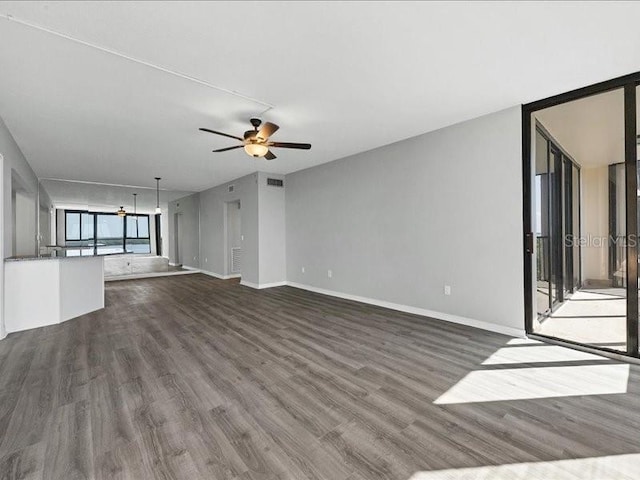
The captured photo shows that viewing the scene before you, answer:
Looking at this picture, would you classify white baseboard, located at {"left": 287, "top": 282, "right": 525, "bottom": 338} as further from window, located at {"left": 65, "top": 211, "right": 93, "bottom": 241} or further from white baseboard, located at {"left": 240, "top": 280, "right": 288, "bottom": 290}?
window, located at {"left": 65, "top": 211, "right": 93, "bottom": 241}

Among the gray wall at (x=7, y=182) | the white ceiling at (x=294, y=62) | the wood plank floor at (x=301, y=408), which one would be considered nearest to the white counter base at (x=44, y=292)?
the gray wall at (x=7, y=182)

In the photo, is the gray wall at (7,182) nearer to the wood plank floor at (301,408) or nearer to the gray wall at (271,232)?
the wood plank floor at (301,408)

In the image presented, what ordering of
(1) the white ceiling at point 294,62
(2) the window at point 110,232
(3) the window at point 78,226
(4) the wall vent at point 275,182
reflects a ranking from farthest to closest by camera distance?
(2) the window at point 110,232 < (3) the window at point 78,226 < (4) the wall vent at point 275,182 < (1) the white ceiling at point 294,62

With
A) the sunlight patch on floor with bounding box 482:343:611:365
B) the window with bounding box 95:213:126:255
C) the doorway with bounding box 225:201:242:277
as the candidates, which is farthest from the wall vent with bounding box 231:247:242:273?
the sunlight patch on floor with bounding box 482:343:611:365

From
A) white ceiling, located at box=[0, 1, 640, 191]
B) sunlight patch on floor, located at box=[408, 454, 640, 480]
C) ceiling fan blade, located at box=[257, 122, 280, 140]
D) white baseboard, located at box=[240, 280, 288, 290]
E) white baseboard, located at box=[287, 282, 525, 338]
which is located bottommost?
sunlight patch on floor, located at box=[408, 454, 640, 480]

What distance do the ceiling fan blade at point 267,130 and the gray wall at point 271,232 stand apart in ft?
10.6

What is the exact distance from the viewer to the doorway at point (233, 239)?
7.97 meters

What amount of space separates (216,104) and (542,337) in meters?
4.47

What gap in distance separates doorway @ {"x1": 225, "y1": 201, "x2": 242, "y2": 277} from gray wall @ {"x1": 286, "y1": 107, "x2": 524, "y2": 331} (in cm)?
319

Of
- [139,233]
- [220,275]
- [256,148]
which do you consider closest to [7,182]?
[256,148]

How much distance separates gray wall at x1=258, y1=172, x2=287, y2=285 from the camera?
6.48m

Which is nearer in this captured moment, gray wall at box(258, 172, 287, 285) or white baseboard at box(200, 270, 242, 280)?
gray wall at box(258, 172, 287, 285)

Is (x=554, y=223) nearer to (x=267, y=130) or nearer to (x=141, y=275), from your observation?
(x=267, y=130)

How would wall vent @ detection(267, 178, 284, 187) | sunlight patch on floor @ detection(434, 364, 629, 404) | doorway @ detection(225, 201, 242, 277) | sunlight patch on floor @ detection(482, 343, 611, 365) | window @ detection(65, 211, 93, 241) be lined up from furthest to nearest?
window @ detection(65, 211, 93, 241)
doorway @ detection(225, 201, 242, 277)
wall vent @ detection(267, 178, 284, 187)
sunlight patch on floor @ detection(482, 343, 611, 365)
sunlight patch on floor @ detection(434, 364, 629, 404)
